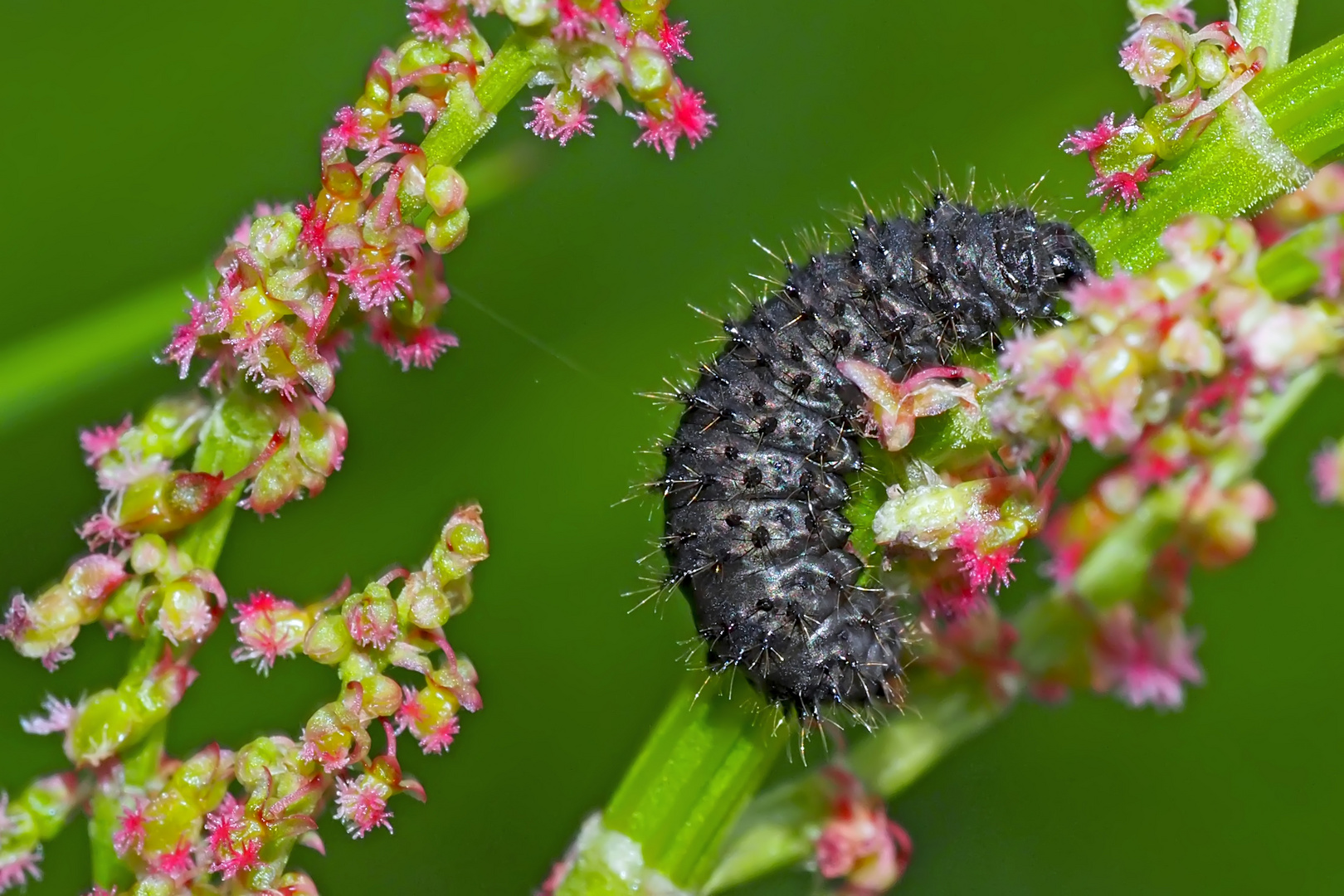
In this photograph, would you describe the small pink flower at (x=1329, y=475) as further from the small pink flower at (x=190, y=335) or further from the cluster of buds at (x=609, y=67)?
the small pink flower at (x=190, y=335)

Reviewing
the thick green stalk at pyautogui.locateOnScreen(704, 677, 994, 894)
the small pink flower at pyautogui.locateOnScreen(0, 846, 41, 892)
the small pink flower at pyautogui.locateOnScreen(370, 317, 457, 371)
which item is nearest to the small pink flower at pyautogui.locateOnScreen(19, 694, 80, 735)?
the small pink flower at pyautogui.locateOnScreen(0, 846, 41, 892)

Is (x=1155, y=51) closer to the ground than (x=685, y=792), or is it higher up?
higher up

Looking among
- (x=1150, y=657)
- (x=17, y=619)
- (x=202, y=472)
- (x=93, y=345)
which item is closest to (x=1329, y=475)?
(x=1150, y=657)

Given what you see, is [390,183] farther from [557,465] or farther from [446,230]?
[557,465]

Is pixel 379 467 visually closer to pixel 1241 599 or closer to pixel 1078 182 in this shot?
pixel 1078 182

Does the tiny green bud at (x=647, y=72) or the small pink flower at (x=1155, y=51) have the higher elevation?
the small pink flower at (x=1155, y=51)

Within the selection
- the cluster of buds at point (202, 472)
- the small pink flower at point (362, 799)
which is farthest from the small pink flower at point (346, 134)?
the small pink flower at point (362, 799)
